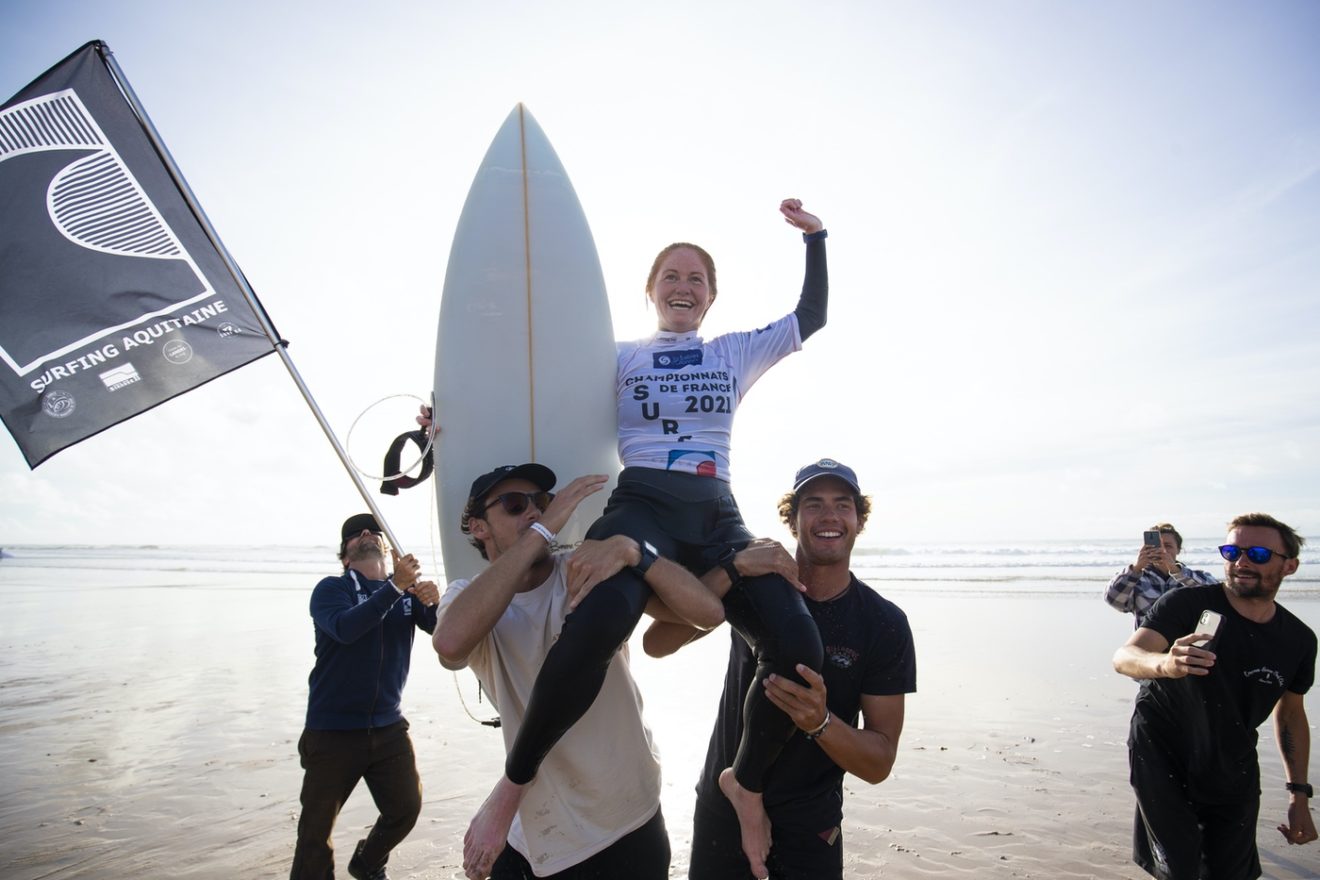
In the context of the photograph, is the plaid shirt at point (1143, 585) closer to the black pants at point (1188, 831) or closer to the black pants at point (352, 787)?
the black pants at point (1188, 831)

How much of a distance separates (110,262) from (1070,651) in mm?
10000

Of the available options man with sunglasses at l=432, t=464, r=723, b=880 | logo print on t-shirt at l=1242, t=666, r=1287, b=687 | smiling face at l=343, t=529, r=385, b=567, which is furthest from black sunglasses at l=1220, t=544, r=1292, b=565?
smiling face at l=343, t=529, r=385, b=567

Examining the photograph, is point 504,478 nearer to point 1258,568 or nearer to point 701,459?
point 701,459

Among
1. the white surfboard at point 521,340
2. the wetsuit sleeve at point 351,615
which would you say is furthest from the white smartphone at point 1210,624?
the wetsuit sleeve at point 351,615

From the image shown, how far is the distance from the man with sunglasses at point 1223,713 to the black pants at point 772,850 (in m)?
1.68

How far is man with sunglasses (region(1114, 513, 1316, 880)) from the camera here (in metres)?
2.92

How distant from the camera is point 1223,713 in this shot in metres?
2.98

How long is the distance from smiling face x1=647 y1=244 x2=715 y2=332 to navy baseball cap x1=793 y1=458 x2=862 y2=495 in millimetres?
700

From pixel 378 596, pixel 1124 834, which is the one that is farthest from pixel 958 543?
pixel 378 596

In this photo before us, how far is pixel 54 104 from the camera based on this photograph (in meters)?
2.95

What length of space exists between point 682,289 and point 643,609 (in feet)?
4.17

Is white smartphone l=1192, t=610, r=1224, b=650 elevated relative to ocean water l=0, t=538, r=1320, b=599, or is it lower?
elevated

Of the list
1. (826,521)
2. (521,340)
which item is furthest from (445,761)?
(826,521)

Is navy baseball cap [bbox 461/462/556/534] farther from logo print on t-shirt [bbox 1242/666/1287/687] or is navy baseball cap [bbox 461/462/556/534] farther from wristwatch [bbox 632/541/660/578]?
logo print on t-shirt [bbox 1242/666/1287/687]
